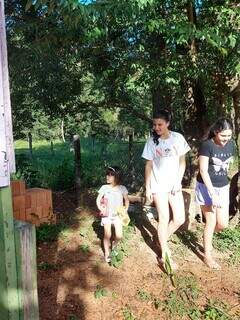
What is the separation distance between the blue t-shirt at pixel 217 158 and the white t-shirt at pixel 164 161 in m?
0.29

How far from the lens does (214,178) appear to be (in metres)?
4.63

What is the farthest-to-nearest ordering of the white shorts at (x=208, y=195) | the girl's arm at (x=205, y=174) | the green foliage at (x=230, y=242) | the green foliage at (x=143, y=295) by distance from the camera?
1. the green foliage at (x=230, y=242)
2. the white shorts at (x=208, y=195)
3. the girl's arm at (x=205, y=174)
4. the green foliage at (x=143, y=295)

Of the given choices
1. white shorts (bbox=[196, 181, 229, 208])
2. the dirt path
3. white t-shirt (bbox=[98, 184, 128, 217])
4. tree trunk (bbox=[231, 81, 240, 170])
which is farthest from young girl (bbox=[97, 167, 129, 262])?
Result: tree trunk (bbox=[231, 81, 240, 170])

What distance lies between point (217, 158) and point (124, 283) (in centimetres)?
160

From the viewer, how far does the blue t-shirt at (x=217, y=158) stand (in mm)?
4531

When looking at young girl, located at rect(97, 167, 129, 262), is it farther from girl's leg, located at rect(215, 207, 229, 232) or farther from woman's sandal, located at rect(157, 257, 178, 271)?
girl's leg, located at rect(215, 207, 229, 232)

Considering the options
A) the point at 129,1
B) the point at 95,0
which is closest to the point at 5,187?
the point at 129,1

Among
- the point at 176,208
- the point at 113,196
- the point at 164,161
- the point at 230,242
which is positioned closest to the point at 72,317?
the point at 113,196

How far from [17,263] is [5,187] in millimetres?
384

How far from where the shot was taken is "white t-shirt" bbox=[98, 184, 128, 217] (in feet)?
16.2

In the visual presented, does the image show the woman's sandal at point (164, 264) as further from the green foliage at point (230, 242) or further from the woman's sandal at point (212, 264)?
the green foliage at point (230, 242)

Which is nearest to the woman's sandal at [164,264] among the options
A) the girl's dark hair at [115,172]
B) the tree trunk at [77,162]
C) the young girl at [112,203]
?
the young girl at [112,203]

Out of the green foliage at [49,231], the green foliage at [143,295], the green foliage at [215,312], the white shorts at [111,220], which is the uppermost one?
the white shorts at [111,220]

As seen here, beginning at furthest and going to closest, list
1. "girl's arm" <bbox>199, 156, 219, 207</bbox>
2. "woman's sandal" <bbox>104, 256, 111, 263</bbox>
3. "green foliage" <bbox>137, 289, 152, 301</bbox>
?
"woman's sandal" <bbox>104, 256, 111, 263</bbox> < "girl's arm" <bbox>199, 156, 219, 207</bbox> < "green foliage" <bbox>137, 289, 152, 301</bbox>
